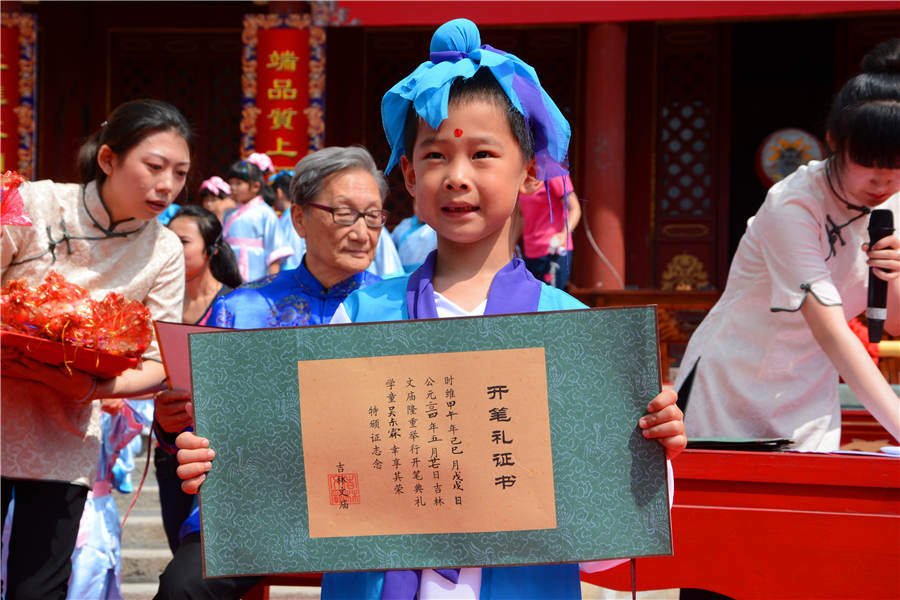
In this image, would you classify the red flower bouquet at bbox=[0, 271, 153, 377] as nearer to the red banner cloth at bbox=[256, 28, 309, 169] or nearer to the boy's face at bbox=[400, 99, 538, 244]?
the boy's face at bbox=[400, 99, 538, 244]

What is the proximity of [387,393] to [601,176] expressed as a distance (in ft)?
23.8

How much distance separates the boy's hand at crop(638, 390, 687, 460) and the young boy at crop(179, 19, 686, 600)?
33 millimetres

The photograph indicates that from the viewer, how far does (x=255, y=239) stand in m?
6.66

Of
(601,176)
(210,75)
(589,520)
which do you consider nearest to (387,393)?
(589,520)

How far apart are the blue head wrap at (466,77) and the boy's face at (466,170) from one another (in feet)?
0.12

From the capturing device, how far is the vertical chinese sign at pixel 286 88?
8.46 m

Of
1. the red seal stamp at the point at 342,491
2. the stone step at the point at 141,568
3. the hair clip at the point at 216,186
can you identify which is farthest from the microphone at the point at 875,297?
the hair clip at the point at 216,186

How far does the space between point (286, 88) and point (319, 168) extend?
6.09 m

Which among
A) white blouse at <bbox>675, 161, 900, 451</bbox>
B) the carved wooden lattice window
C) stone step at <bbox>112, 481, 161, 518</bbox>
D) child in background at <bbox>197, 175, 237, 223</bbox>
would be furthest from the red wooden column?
white blouse at <bbox>675, 161, 900, 451</bbox>

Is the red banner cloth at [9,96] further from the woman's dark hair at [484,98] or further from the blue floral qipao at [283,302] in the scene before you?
the woman's dark hair at [484,98]

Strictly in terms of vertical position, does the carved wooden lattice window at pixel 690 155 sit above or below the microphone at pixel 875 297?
above

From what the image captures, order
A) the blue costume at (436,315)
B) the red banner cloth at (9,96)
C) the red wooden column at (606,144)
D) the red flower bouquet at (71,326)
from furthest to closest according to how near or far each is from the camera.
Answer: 1. the red banner cloth at (9,96)
2. the red wooden column at (606,144)
3. the red flower bouquet at (71,326)
4. the blue costume at (436,315)

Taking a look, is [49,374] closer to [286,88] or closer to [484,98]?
[484,98]

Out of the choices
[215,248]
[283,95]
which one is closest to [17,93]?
[283,95]
